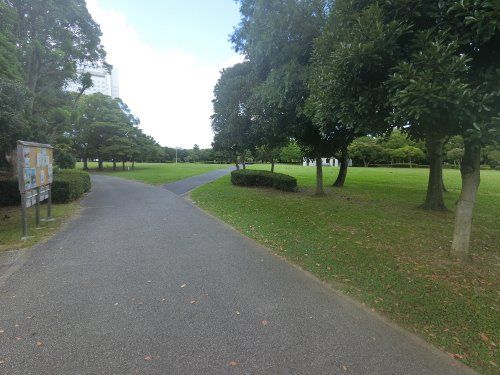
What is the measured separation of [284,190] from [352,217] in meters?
7.35

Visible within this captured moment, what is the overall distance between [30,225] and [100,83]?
56.1 metres

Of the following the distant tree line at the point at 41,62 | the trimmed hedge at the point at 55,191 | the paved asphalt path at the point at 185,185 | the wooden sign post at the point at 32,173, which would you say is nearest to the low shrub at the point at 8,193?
the trimmed hedge at the point at 55,191

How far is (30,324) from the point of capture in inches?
120

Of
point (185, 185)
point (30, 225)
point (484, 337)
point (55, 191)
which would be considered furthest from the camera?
point (185, 185)

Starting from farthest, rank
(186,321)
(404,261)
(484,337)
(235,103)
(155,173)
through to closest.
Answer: (155,173) < (235,103) < (404,261) < (186,321) < (484,337)

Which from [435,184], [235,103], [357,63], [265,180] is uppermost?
[235,103]

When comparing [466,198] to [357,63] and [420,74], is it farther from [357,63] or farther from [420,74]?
[357,63]

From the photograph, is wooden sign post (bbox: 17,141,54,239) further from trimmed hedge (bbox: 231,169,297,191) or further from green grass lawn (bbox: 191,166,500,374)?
trimmed hedge (bbox: 231,169,297,191)

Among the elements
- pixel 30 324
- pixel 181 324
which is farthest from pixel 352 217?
pixel 30 324

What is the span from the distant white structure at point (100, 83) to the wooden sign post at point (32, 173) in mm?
12383

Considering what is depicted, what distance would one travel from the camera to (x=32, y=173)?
671 centimetres

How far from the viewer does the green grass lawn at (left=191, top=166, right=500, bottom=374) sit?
10.1ft

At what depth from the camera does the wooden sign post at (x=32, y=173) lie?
6.21 metres

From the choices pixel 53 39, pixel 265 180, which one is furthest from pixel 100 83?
pixel 265 180
